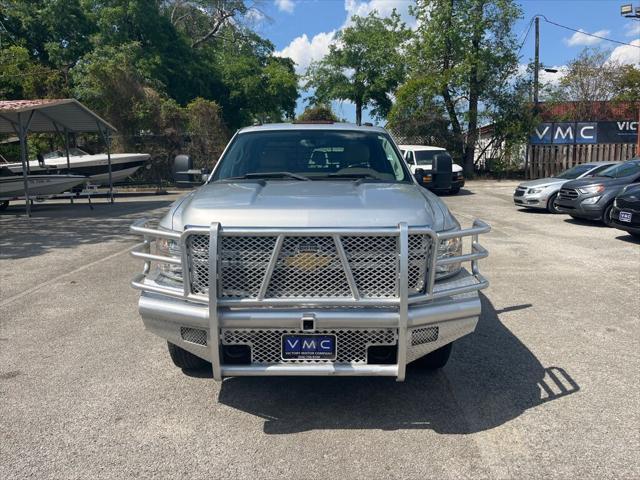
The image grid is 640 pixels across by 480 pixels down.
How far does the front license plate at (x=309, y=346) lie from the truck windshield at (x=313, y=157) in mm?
1710

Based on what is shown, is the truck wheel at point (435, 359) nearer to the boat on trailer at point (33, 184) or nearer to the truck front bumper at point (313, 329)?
the truck front bumper at point (313, 329)

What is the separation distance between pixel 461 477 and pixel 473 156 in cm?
2660

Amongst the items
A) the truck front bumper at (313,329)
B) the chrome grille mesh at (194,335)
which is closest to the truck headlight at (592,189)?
the truck front bumper at (313,329)

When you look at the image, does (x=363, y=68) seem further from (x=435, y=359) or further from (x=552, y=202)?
Answer: (x=435, y=359)

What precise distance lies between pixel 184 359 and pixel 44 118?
51.3 feet

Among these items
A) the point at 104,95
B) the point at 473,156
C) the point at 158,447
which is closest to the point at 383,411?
the point at 158,447

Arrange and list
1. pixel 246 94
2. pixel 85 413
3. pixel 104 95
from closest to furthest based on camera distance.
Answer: pixel 85 413 → pixel 104 95 → pixel 246 94

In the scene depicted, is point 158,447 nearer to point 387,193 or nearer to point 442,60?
point 387,193

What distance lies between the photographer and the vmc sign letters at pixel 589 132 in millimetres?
25938

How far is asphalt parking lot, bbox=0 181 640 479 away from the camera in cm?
304

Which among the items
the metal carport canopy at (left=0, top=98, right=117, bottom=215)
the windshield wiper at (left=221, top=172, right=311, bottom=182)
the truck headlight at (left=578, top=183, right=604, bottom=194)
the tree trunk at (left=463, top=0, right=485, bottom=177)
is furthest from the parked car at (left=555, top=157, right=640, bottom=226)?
the tree trunk at (left=463, top=0, right=485, bottom=177)

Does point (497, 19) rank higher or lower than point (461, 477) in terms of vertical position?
higher

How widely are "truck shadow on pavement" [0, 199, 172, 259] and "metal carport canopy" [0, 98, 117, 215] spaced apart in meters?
1.20

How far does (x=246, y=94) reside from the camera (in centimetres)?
3625
